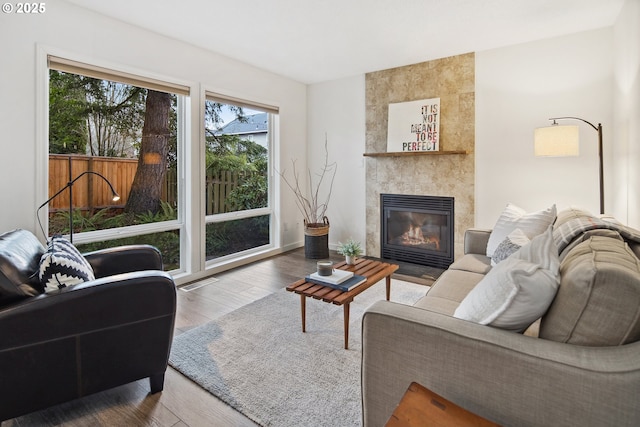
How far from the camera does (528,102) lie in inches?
141

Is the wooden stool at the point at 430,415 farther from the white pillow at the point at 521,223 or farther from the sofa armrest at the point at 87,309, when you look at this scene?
the white pillow at the point at 521,223

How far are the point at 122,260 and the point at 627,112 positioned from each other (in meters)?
4.02

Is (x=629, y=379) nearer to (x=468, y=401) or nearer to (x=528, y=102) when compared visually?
(x=468, y=401)

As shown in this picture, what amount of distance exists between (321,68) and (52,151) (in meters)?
3.08

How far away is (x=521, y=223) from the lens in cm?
257

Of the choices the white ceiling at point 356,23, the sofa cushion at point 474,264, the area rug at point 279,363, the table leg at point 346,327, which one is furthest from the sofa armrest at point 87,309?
the white ceiling at point 356,23

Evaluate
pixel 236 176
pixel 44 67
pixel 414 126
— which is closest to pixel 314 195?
pixel 236 176

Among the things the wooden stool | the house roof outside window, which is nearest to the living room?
the house roof outside window

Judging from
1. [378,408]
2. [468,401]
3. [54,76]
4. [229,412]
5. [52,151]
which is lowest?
[229,412]

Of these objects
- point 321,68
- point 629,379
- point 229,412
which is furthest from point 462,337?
point 321,68

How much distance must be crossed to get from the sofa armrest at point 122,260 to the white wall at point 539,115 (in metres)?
3.43

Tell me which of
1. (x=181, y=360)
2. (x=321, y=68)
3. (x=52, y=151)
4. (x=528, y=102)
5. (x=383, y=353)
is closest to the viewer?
(x=383, y=353)

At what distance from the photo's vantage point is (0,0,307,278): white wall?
2451mm

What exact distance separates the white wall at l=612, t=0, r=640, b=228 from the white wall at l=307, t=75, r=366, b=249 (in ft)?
8.78
